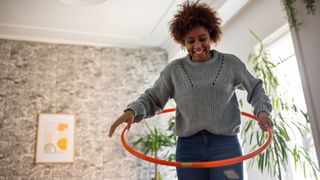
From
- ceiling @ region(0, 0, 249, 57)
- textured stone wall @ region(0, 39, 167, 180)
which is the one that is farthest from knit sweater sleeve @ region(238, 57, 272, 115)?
textured stone wall @ region(0, 39, 167, 180)

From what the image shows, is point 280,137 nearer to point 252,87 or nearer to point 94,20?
point 252,87

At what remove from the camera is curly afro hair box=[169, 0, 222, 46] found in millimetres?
1466

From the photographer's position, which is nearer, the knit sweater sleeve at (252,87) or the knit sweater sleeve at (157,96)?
the knit sweater sleeve at (252,87)

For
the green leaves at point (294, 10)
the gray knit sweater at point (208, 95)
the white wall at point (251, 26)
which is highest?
the white wall at point (251, 26)

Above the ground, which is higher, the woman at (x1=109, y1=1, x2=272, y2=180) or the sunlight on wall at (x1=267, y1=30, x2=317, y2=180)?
the sunlight on wall at (x1=267, y1=30, x2=317, y2=180)

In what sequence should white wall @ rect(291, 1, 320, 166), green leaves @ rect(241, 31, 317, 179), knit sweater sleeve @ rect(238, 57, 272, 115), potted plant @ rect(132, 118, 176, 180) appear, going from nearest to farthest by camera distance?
1. knit sweater sleeve @ rect(238, 57, 272, 115)
2. white wall @ rect(291, 1, 320, 166)
3. green leaves @ rect(241, 31, 317, 179)
4. potted plant @ rect(132, 118, 176, 180)

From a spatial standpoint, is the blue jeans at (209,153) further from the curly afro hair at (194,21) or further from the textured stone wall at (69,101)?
the textured stone wall at (69,101)

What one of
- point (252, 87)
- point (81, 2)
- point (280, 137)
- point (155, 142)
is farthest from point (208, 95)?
point (155, 142)

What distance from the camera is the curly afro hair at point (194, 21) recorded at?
1466 millimetres

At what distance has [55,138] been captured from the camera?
13.8 ft

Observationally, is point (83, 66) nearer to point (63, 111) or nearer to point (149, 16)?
point (63, 111)

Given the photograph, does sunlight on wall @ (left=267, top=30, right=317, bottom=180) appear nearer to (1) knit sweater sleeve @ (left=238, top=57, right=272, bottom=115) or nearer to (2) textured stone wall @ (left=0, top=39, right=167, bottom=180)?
(1) knit sweater sleeve @ (left=238, top=57, right=272, bottom=115)

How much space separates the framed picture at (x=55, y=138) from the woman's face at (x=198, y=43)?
10.7ft

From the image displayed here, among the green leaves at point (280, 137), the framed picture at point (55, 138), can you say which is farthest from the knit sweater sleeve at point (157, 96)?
the framed picture at point (55, 138)
